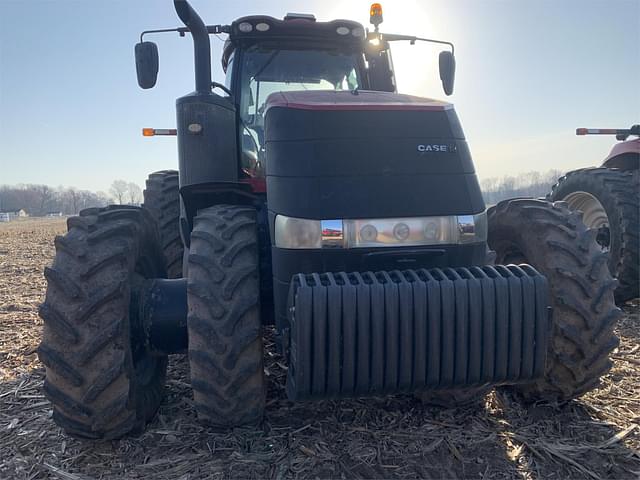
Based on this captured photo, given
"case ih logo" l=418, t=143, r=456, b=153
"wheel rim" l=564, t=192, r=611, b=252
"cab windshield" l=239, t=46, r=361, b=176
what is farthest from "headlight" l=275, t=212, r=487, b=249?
"wheel rim" l=564, t=192, r=611, b=252

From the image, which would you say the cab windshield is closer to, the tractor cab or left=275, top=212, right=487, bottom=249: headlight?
the tractor cab

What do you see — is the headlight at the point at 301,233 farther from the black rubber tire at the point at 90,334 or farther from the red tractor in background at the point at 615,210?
the red tractor in background at the point at 615,210

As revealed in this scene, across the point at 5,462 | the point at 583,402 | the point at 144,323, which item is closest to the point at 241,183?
the point at 144,323

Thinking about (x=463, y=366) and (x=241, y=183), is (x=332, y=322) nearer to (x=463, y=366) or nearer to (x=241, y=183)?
(x=463, y=366)

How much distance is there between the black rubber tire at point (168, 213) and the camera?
4340 mm

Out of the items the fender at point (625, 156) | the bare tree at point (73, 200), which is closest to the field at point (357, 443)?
the fender at point (625, 156)

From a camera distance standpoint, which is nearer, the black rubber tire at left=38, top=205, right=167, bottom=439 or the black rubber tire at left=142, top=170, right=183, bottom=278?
the black rubber tire at left=38, top=205, right=167, bottom=439

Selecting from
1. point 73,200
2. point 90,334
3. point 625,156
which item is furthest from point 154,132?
point 73,200

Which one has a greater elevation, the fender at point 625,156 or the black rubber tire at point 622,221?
the fender at point 625,156

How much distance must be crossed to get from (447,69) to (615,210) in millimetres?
2505

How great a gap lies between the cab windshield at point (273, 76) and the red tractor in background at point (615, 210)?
327cm

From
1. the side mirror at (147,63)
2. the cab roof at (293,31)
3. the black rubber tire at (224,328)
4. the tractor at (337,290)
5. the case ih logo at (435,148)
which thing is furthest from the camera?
the cab roof at (293,31)

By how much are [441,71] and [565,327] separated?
2529 mm

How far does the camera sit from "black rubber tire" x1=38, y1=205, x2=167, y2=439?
230cm
